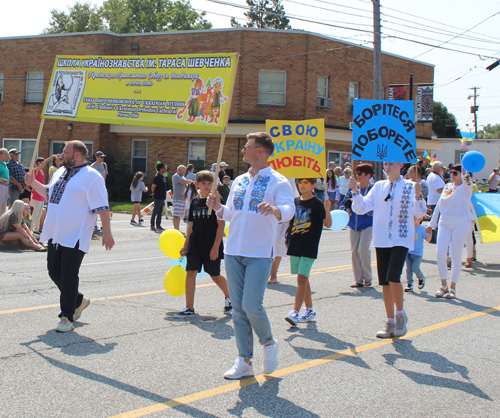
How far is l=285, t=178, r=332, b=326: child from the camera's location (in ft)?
20.8

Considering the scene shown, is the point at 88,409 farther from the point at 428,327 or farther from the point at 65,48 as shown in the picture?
the point at 65,48

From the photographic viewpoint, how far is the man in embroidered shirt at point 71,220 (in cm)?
578

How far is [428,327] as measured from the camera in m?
6.52

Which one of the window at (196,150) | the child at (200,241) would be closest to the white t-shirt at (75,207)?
the child at (200,241)

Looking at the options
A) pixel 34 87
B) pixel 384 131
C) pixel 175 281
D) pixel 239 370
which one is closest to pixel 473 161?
pixel 384 131

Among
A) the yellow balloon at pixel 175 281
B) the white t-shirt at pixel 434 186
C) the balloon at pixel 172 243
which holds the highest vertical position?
the white t-shirt at pixel 434 186

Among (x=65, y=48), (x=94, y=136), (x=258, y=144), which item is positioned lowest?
(x=258, y=144)

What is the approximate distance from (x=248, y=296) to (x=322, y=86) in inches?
959

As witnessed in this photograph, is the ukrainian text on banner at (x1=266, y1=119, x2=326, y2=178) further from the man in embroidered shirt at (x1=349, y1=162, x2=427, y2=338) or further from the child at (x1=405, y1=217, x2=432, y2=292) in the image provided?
the child at (x1=405, y1=217, x2=432, y2=292)

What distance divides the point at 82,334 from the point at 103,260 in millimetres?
5335

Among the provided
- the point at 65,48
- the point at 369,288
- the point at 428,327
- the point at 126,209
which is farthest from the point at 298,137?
the point at 65,48

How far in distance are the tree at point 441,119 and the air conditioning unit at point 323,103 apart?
44.9 meters

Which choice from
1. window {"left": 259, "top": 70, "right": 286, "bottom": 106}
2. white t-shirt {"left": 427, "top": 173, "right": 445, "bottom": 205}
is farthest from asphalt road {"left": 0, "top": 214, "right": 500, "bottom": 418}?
window {"left": 259, "top": 70, "right": 286, "bottom": 106}

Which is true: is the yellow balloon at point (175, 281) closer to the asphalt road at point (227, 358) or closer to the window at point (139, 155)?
the asphalt road at point (227, 358)
